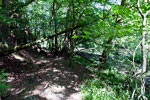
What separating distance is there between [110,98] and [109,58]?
99.6 inches

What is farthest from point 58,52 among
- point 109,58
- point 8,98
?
point 8,98

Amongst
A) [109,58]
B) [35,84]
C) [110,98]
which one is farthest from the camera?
[109,58]

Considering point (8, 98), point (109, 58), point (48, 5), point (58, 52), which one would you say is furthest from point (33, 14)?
point (109, 58)

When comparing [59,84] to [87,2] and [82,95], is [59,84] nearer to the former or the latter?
[82,95]

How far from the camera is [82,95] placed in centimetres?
488

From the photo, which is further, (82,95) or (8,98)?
(82,95)

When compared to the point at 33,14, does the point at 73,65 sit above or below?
below

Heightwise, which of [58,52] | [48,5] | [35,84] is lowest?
[35,84]

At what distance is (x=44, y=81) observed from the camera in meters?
5.60

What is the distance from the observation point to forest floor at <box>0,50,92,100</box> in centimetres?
449

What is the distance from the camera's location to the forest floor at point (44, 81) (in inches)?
177

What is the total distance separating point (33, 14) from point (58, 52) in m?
4.60

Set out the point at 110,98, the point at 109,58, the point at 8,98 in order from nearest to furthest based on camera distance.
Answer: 1. the point at 8,98
2. the point at 110,98
3. the point at 109,58

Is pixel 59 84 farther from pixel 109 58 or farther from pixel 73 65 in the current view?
pixel 109 58
